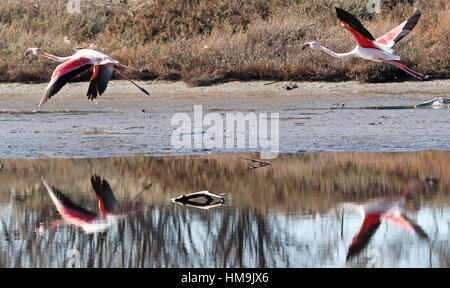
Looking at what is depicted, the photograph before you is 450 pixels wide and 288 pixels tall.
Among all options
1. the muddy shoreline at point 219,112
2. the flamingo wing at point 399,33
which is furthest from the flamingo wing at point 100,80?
the flamingo wing at point 399,33

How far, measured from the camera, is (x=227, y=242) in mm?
6465

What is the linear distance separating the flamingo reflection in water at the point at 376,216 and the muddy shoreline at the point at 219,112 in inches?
127

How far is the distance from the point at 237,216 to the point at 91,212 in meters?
1.23

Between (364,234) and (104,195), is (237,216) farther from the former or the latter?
(104,195)

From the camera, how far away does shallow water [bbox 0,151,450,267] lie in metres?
6.09

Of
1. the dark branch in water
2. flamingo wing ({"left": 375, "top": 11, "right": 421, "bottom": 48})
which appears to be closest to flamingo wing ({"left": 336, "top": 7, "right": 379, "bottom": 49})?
flamingo wing ({"left": 375, "top": 11, "right": 421, "bottom": 48})

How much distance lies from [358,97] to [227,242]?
9.96 m

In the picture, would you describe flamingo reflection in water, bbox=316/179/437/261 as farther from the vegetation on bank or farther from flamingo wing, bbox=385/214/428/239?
the vegetation on bank

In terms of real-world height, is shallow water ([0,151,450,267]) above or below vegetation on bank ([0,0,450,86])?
below

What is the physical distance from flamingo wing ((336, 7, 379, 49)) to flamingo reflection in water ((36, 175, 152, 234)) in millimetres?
4109

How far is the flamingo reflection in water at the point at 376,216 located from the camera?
253 inches

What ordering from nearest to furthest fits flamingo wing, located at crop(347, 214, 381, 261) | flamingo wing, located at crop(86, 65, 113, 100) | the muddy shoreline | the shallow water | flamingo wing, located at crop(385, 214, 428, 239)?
the shallow water → flamingo wing, located at crop(347, 214, 381, 261) → flamingo wing, located at crop(385, 214, 428, 239) → the muddy shoreline → flamingo wing, located at crop(86, 65, 113, 100)

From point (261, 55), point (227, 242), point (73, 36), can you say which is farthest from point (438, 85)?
point (227, 242)

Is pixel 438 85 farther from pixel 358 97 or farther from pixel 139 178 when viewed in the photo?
pixel 139 178
